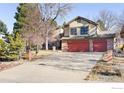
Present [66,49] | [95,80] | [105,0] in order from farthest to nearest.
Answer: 1. [66,49]
2. [95,80]
3. [105,0]

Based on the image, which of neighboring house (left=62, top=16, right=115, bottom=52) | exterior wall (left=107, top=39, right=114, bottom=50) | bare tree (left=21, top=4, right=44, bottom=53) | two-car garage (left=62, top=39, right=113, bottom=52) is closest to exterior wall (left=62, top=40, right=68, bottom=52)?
neighboring house (left=62, top=16, right=115, bottom=52)

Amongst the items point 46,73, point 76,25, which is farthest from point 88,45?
point 46,73

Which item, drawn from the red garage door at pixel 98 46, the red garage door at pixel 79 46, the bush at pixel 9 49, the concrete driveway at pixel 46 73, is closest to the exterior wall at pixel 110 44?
the red garage door at pixel 98 46

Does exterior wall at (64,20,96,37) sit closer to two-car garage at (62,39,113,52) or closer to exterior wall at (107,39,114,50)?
two-car garage at (62,39,113,52)

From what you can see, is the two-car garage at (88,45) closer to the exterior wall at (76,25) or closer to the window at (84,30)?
the window at (84,30)

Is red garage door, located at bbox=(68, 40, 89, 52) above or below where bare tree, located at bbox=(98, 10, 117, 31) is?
below

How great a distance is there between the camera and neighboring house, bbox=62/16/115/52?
89.4 ft

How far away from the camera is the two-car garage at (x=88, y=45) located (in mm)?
27078

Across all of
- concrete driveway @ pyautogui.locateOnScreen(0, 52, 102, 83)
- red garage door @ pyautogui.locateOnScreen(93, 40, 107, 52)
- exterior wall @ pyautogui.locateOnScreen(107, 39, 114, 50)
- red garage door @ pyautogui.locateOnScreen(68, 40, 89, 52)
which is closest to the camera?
concrete driveway @ pyautogui.locateOnScreen(0, 52, 102, 83)

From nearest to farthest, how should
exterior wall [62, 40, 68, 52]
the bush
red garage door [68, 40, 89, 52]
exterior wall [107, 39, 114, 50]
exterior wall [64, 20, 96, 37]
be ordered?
the bush → exterior wall [107, 39, 114, 50] → red garage door [68, 40, 89, 52] → exterior wall [62, 40, 68, 52] → exterior wall [64, 20, 96, 37]
